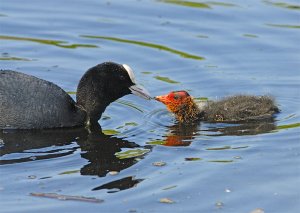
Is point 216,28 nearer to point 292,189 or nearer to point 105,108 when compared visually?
point 105,108

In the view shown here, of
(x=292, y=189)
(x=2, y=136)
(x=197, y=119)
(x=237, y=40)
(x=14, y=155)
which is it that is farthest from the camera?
(x=237, y=40)

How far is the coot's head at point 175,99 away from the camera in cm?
1074

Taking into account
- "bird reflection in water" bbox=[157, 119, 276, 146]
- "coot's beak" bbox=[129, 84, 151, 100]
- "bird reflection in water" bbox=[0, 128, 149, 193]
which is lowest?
"bird reflection in water" bbox=[0, 128, 149, 193]

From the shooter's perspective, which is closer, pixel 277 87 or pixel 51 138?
pixel 51 138

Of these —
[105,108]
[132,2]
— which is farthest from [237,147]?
[132,2]

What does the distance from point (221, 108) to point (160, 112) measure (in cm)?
85

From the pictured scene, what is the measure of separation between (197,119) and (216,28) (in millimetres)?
3316

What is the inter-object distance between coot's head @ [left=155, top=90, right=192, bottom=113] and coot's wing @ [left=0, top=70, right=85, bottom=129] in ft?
3.52

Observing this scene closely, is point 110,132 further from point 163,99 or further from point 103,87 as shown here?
point 163,99

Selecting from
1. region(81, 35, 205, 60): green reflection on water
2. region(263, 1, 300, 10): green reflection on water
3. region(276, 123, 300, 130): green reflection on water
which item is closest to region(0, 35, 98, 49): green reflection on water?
region(81, 35, 205, 60): green reflection on water

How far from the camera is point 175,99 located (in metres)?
10.8

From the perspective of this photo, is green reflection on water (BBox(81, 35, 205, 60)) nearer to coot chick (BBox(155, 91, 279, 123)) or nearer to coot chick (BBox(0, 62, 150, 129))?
→ coot chick (BBox(155, 91, 279, 123))

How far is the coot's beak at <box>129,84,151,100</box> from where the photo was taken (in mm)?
10734

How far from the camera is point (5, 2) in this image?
1498cm
